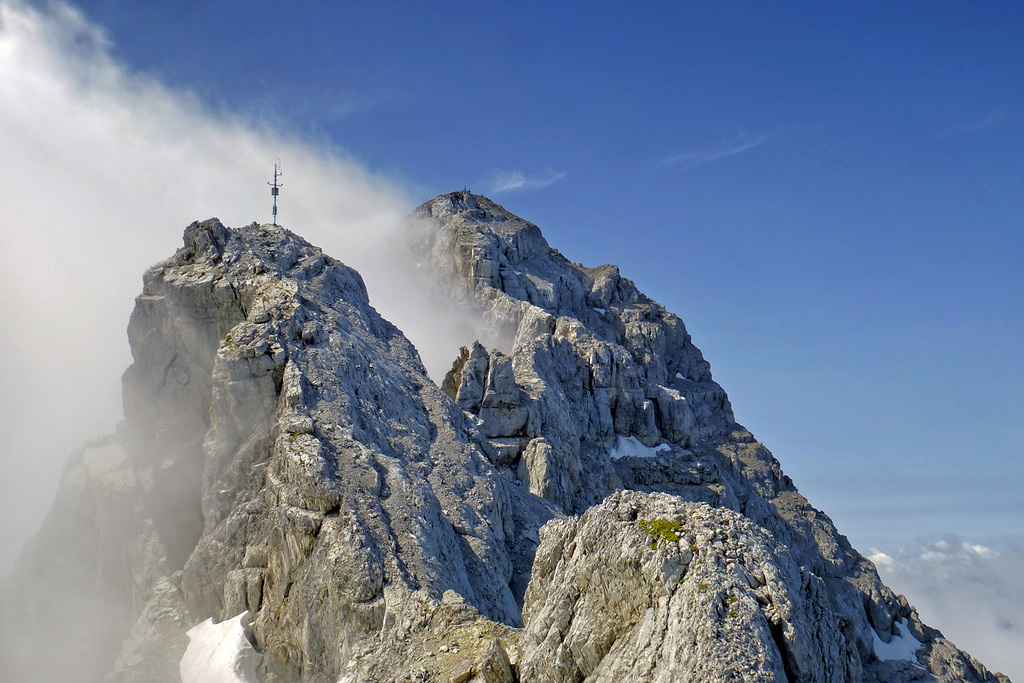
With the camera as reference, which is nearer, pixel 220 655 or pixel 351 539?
pixel 351 539

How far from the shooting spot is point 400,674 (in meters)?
30.7

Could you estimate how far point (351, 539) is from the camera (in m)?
37.9

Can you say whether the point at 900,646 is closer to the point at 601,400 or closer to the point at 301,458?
the point at 601,400


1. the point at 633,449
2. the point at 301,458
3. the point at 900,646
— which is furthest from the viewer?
the point at 633,449

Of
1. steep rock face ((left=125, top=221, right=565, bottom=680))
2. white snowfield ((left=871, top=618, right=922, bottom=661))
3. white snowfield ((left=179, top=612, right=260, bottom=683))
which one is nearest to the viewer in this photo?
steep rock face ((left=125, top=221, right=565, bottom=680))

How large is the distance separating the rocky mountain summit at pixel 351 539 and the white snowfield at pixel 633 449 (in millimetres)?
11161

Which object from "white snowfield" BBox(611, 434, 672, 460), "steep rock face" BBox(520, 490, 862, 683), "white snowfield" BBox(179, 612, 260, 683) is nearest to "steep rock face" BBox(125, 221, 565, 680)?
"white snowfield" BBox(179, 612, 260, 683)

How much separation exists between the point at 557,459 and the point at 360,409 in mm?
28874

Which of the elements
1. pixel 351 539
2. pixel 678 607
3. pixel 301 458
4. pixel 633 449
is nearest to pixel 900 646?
pixel 633 449

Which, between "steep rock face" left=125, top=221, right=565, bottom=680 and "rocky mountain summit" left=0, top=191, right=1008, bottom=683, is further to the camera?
"steep rock face" left=125, top=221, right=565, bottom=680

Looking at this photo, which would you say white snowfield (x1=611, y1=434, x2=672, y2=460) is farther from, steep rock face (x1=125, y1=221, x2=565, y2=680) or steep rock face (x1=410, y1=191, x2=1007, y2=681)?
steep rock face (x1=125, y1=221, x2=565, y2=680)

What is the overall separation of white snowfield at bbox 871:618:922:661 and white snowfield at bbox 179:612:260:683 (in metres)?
58.9

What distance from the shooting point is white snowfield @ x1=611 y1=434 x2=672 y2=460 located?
301 feet

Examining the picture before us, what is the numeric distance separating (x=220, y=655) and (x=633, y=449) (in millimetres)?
59347
